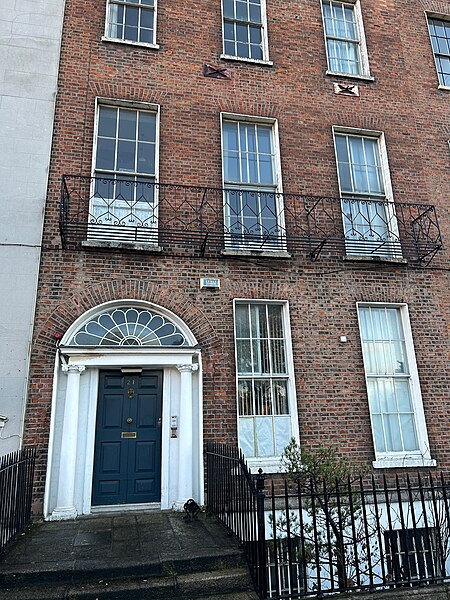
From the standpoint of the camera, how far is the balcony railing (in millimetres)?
8148

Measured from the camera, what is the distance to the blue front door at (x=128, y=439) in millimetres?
7121

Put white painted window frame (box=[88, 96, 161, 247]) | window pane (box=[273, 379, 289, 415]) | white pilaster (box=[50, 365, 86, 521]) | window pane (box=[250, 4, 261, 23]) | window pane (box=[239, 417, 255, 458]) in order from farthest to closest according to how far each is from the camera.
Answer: window pane (box=[250, 4, 261, 23]), white painted window frame (box=[88, 96, 161, 247]), window pane (box=[273, 379, 289, 415]), window pane (box=[239, 417, 255, 458]), white pilaster (box=[50, 365, 86, 521])

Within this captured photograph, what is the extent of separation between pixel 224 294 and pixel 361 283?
278 centimetres

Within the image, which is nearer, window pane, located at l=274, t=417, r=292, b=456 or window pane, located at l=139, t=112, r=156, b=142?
window pane, located at l=274, t=417, r=292, b=456

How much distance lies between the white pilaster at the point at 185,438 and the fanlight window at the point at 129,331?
1.94 ft

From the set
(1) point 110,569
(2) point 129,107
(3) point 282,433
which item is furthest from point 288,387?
(2) point 129,107

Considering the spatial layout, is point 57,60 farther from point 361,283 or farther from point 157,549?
point 157,549

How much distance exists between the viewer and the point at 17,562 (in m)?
4.81

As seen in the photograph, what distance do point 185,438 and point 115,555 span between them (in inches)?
95.6

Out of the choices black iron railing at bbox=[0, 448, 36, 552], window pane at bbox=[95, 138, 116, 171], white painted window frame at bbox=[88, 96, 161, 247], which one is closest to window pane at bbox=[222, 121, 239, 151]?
white painted window frame at bbox=[88, 96, 161, 247]

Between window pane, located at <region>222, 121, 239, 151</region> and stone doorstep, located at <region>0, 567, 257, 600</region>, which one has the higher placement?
window pane, located at <region>222, 121, 239, 151</region>

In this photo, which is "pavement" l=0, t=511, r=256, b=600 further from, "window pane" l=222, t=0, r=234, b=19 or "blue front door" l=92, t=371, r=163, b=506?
"window pane" l=222, t=0, r=234, b=19

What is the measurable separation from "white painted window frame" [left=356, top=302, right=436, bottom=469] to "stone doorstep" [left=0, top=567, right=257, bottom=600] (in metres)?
3.92

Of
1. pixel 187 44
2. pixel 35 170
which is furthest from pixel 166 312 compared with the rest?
pixel 187 44
